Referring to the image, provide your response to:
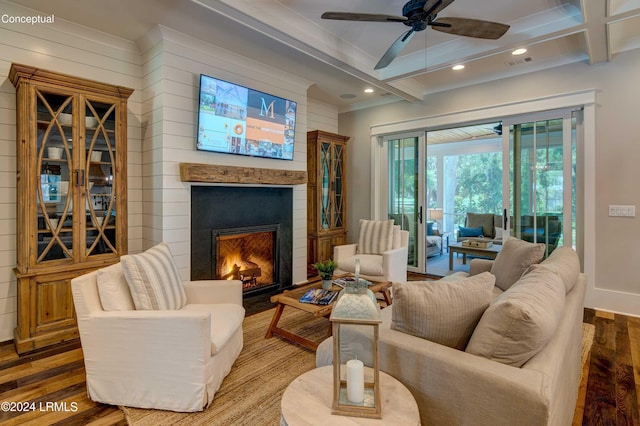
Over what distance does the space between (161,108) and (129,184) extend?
860mm

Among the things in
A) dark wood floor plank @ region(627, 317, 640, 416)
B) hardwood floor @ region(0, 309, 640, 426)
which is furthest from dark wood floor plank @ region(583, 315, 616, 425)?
dark wood floor plank @ region(627, 317, 640, 416)

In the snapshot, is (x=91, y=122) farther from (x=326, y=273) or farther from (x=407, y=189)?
(x=407, y=189)

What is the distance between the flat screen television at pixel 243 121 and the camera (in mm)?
3439

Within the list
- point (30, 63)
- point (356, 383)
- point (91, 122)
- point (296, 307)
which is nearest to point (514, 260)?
point (296, 307)

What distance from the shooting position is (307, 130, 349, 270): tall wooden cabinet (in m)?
5.13

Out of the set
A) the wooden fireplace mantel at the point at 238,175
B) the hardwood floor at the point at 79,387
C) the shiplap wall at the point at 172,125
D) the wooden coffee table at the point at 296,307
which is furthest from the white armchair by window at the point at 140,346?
the wooden fireplace mantel at the point at 238,175

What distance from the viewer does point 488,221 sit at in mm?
7156

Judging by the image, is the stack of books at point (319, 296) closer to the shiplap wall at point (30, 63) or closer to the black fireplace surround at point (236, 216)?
the black fireplace surround at point (236, 216)

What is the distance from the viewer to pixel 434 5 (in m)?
2.26

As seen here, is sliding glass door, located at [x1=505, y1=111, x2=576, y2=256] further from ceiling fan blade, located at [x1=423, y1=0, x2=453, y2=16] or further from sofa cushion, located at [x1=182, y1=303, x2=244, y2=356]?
sofa cushion, located at [x1=182, y1=303, x2=244, y2=356]

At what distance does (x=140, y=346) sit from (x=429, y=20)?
294 cm

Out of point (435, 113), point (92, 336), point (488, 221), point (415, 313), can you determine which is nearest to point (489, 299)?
point (415, 313)

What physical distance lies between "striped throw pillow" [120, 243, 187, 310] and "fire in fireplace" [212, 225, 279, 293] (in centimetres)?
134

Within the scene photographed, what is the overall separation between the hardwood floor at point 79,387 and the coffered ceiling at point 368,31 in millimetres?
2742
